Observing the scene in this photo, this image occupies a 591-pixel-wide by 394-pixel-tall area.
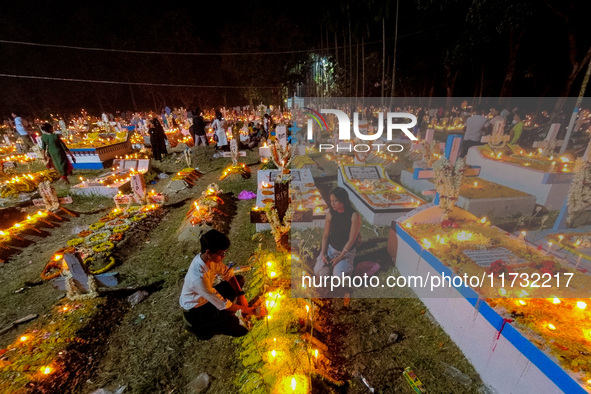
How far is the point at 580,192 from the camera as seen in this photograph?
217 inches

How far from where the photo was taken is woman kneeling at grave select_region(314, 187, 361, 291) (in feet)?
16.5

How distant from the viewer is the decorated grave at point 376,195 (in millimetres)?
7500

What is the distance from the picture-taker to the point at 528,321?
3.19m

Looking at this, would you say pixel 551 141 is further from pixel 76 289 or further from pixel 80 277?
pixel 76 289

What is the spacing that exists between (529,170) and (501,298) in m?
6.99

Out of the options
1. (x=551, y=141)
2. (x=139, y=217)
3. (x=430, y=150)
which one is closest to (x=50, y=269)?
(x=139, y=217)

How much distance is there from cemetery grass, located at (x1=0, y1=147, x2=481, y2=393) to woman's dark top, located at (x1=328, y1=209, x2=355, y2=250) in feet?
3.92

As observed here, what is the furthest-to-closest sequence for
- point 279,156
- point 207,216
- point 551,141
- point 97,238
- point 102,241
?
point 551,141
point 279,156
point 207,216
point 97,238
point 102,241

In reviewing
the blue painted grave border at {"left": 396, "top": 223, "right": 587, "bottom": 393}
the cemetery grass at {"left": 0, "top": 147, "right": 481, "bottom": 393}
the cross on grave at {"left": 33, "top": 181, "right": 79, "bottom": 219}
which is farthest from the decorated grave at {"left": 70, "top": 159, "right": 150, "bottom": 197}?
the blue painted grave border at {"left": 396, "top": 223, "right": 587, "bottom": 393}

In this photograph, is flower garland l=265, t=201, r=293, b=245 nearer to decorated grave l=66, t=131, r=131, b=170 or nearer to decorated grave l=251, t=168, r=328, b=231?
decorated grave l=251, t=168, r=328, b=231

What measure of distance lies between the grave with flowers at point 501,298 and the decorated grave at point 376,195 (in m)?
1.76

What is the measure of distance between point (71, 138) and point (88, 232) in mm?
11708

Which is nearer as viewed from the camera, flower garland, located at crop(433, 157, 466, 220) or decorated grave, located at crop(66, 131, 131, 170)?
flower garland, located at crop(433, 157, 466, 220)

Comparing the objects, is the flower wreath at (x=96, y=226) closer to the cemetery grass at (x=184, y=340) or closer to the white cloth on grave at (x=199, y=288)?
the cemetery grass at (x=184, y=340)
